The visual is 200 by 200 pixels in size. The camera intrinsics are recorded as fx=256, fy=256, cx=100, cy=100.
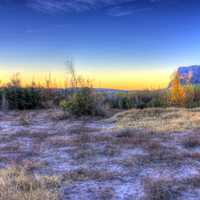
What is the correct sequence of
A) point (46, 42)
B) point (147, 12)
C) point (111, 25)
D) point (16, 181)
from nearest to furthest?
point (16, 181) → point (147, 12) → point (111, 25) → point (46, 42)

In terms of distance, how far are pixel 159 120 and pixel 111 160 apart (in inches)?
149

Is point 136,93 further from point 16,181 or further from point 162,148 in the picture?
point 16,181

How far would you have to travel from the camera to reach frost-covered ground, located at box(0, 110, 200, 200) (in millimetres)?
2701

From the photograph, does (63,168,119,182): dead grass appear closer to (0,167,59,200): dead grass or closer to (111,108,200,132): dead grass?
(0,167,59,200): dead grass

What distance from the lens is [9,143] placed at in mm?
5098

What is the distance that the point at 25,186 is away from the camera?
2707mm

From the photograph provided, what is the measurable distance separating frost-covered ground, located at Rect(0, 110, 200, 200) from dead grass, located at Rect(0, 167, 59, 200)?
0.14m

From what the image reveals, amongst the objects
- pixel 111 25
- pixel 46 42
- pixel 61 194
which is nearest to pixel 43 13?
pixel 46 42

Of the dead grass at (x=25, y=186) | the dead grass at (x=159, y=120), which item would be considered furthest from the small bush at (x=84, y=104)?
the dead grass at (x=25, y=186)

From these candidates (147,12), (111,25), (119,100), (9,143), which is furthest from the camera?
(119,100)

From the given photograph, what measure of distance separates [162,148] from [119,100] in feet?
25.1

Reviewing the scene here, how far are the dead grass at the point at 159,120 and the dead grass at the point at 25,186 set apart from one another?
11.7ft

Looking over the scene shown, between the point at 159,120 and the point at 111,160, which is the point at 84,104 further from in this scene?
the point at 111,160

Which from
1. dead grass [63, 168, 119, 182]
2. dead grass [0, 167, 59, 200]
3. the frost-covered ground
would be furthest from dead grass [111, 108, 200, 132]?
dead grass [0, 167, 59, 200]
